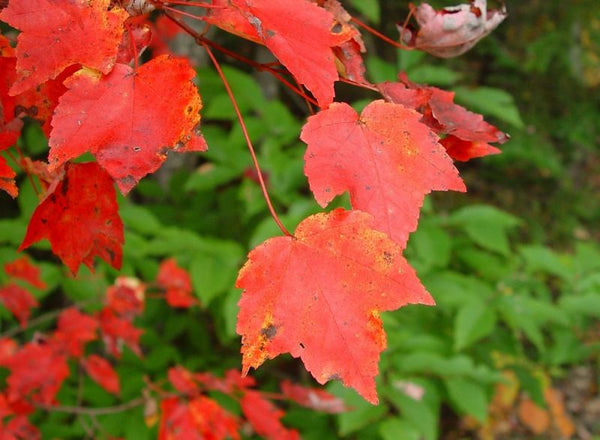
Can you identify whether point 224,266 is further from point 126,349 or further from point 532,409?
point 532,409

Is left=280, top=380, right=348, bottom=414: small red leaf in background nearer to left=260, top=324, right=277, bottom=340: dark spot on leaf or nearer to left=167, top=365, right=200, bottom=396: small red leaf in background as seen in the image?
left=167, top=365, right=200, bottom=396: small red leaf in background

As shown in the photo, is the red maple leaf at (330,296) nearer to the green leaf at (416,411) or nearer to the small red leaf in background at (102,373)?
the small red leaf in background at (102,373)

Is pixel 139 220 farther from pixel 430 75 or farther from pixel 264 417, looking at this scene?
pixel 430 75

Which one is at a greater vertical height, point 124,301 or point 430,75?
point 430,75

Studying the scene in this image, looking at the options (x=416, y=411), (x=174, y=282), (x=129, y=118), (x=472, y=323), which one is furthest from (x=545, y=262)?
(x=129, y=118)

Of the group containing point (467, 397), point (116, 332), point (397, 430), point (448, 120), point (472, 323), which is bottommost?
point (467, 397)

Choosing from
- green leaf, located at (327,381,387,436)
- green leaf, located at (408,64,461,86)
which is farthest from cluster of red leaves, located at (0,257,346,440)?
green leaf, located at (408,64,461,86)

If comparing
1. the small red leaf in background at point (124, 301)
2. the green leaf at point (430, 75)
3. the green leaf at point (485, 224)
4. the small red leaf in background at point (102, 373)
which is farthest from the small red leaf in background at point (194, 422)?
the green leaf at point (430, 75)

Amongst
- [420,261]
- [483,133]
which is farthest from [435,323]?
[483,133]
